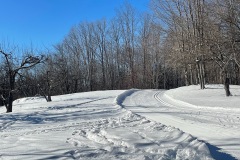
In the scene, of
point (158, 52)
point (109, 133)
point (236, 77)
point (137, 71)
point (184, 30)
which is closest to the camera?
point (109, 133)

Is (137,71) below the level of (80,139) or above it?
above

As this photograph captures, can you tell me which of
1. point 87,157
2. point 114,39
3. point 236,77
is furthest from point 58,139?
point 114,39

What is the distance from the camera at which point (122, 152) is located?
639 cm

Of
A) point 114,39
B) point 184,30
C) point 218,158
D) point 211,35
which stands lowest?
point 218,158

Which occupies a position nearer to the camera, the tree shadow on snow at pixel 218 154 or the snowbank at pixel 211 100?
the tree shadow on snow at pixel 218 154

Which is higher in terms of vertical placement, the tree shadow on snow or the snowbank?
the snowbank

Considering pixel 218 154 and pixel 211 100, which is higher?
pixel 211 100

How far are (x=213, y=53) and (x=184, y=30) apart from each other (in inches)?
602

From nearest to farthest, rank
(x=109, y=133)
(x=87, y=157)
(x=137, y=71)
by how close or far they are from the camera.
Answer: (x=87, y=157) < (x=109, y=133) < (x=137, y=71)

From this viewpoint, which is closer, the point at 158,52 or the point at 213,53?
the point at 213,53

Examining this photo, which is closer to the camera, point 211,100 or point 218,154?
point 218,154

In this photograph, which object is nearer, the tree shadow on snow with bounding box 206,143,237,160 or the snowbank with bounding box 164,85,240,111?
the tree shadow on snow with bounding box 206,143,237,160

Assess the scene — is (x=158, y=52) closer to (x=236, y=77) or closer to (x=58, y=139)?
(x=236, y=77)

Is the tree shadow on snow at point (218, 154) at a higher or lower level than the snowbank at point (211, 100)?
lower
